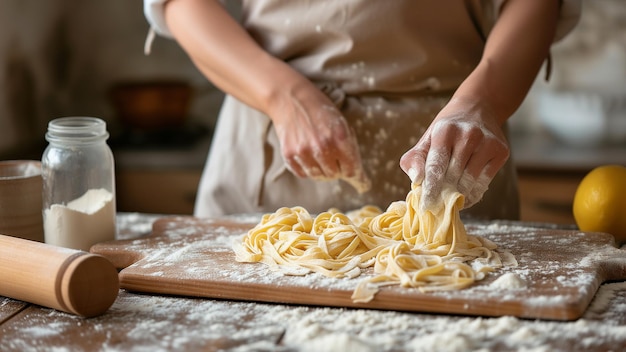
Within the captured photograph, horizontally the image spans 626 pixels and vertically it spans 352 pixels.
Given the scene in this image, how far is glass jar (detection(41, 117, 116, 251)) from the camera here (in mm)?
1546

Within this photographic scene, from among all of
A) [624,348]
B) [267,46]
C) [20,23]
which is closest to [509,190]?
[267,46]

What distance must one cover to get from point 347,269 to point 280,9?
74 cm

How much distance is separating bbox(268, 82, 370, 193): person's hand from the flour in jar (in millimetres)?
383

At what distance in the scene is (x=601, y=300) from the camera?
129cm

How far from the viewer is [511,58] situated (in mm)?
1671

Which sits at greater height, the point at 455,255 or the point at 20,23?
the point at 20,23

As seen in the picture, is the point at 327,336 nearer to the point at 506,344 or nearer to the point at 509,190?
the point at 506,344

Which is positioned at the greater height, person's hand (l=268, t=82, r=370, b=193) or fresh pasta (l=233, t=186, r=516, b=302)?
person's hand (l=268, t=82, r=370, b=193)

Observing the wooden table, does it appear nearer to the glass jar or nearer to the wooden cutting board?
the wooden cutting board

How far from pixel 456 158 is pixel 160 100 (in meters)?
2.33

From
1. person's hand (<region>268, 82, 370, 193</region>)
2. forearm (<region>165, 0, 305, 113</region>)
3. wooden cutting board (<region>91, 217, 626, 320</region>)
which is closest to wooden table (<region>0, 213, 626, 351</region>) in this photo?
wooden cutting board (<region>91, 217, 626, 320</region>)

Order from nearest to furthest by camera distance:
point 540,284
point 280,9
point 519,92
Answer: point 540,284 < point 519,92 < point 280,9

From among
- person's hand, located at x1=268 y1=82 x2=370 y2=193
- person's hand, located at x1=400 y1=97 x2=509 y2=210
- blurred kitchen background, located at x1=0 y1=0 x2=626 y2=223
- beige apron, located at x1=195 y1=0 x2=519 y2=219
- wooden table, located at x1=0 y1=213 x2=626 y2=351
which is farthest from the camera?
blurred kitchen background, located at x1=0 y1=0 x2=626 y2=223

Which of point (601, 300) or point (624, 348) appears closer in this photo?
point (624, 348)
